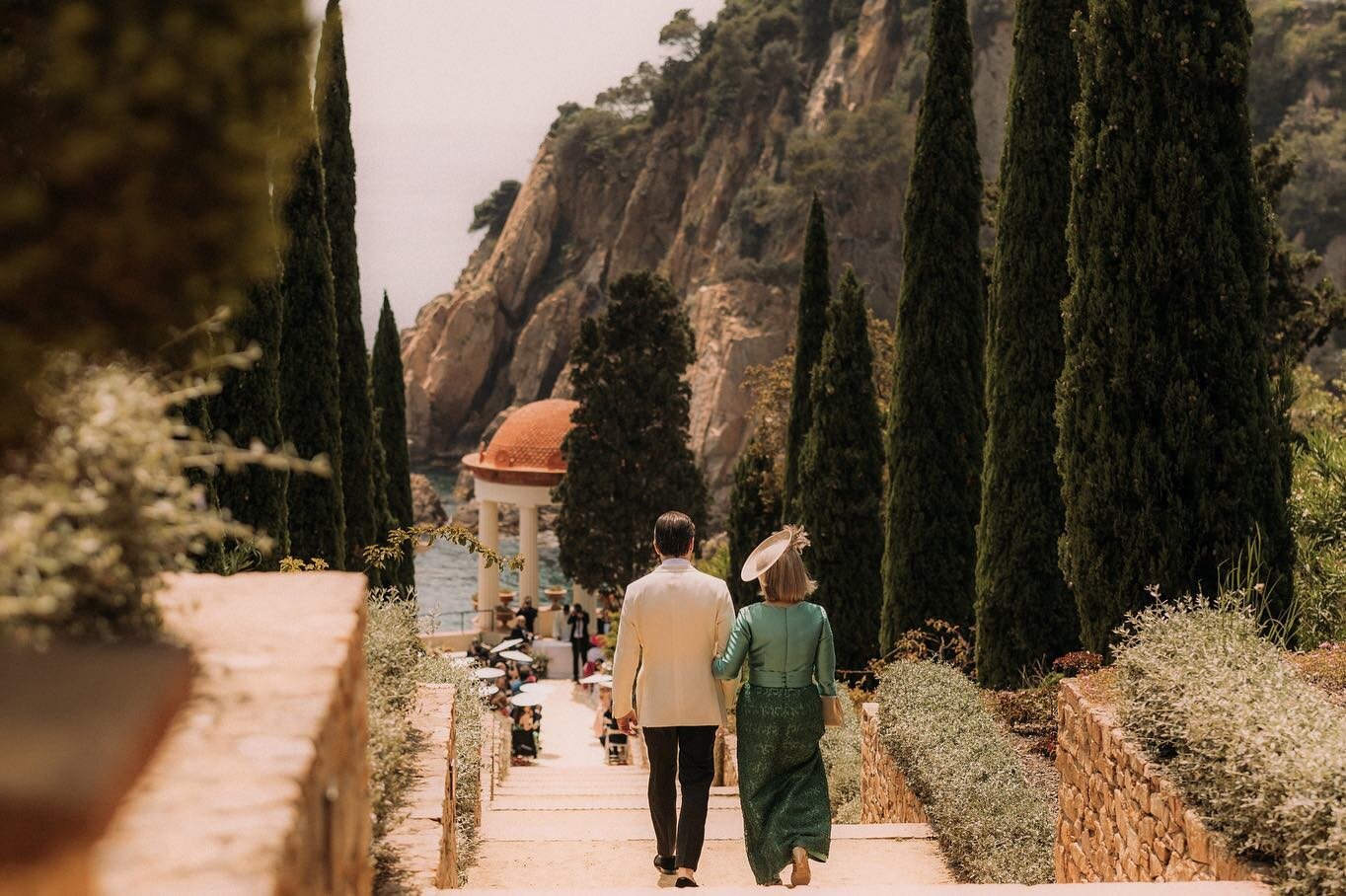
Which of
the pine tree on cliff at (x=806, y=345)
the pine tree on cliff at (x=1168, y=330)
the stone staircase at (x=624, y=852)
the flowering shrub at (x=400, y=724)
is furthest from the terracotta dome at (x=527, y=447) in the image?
the flowering shrub at (x=400, y=724)

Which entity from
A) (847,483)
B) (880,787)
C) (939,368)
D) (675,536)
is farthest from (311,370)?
(675,536)

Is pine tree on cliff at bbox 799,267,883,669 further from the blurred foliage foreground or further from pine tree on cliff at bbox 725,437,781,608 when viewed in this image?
the blurred foliage foreground

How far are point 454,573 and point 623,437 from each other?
2330 centimetres

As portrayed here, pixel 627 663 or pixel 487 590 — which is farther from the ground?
pixel 627 663

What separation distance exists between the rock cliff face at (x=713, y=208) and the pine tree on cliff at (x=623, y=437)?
1820cm

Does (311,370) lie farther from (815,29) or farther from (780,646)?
(815,29)

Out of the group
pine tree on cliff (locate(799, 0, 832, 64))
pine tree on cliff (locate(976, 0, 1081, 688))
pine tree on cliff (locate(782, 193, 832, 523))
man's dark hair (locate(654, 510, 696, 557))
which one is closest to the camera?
man's dark hair (locate(654, 510, 696, 557))

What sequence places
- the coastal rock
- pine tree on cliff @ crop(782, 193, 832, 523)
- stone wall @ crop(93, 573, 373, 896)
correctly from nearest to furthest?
stone wall @ crop(93, 573, 373, 896) < pine tree on cliff @ crop(782, 193, 832, 523) < the coastal rock

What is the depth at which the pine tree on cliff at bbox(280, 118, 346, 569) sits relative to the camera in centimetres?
1462

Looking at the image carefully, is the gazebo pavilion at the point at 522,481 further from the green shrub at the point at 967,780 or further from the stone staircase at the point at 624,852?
the green shrub at the point at 967,780

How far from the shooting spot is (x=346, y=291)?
2012 centimetres

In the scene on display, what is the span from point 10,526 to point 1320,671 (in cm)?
629

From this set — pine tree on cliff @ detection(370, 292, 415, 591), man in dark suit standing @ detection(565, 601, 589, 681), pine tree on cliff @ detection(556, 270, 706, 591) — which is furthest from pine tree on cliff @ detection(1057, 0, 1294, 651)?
pine tree on cliff @ detection(556, 270, 706, 591)

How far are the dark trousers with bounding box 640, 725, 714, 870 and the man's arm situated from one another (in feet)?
0.51
